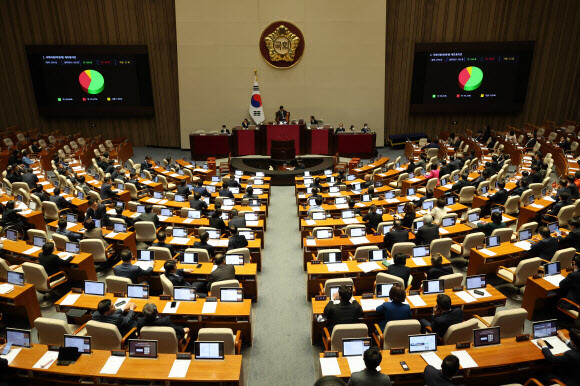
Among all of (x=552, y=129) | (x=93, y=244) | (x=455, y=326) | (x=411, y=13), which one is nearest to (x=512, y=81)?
(x=552, y=129)

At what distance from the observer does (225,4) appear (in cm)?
1898

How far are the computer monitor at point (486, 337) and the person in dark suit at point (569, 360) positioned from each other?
0.52 m

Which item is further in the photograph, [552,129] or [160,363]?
[552,129]

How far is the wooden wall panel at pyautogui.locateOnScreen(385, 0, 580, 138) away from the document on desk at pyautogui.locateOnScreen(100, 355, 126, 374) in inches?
738

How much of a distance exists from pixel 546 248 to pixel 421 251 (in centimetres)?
220

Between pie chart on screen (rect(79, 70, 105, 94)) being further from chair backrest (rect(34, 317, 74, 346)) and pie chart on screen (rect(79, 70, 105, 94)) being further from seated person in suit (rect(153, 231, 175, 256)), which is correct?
chair backrest (rect(34, 317, 74, 346))

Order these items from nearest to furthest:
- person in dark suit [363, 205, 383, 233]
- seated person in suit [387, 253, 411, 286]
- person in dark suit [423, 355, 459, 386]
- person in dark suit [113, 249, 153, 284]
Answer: person in dark suit [423, 355, 459, 386]
seated person in suit [387, 253, 411, 286]
person in dark suit [113, 249, 153, 284]
person in dark suit [363, 205, 383, 233]

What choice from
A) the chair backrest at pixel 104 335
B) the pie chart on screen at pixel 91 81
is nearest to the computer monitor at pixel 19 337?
the chair backrest at pixel 104 335

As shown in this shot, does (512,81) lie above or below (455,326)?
above

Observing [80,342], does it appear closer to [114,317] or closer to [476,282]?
[114,317]

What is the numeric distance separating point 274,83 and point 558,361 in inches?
696

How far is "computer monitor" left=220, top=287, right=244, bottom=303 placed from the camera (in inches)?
242

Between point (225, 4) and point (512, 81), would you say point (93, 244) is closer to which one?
point (225, 4)

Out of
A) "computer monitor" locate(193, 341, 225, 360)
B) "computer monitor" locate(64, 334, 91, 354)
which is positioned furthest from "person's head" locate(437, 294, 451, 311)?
"computer monitor" locate(64, 334, 91, 354)
